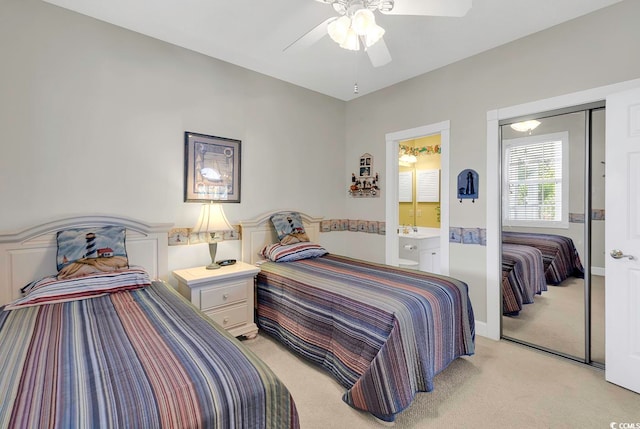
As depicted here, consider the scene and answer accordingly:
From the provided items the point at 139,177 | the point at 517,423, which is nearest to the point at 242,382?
the point at 517,423

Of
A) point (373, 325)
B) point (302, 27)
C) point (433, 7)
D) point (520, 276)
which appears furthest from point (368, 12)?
point (520, 276)

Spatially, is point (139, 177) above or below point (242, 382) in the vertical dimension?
above

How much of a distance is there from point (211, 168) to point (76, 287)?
151 cm

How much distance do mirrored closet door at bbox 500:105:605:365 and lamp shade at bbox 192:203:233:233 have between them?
2.65 metres

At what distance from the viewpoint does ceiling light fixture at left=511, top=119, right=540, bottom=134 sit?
2.65 m

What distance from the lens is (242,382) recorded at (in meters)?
1.07

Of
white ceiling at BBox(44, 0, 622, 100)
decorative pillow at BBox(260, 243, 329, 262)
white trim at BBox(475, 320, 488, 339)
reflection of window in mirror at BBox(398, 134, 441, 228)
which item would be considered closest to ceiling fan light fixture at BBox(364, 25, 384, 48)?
white ceiling at BBox(44, 0, 622, 100)

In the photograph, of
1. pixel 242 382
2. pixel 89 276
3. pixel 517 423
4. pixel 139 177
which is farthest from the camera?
pixel 139 177

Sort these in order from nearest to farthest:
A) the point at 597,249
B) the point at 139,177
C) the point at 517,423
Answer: the point at 517,423, the point at 597,249, the point at 139,177

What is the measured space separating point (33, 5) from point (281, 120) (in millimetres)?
2177

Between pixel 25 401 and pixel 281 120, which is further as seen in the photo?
pixel 281 120

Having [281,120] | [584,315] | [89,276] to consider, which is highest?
[281,120]

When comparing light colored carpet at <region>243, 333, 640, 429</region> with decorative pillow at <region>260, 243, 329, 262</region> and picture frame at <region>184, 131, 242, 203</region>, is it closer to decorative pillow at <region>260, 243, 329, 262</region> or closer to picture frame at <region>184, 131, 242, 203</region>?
decorative pillow at <region>260, 243, 329, 262</region>

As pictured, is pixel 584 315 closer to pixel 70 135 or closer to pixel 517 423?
pixel 517 423
